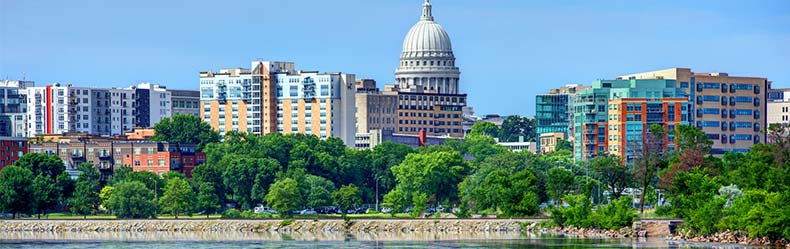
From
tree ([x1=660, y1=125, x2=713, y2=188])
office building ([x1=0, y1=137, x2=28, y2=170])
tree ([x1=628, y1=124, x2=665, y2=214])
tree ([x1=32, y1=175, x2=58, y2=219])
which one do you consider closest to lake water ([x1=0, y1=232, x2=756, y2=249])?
A: tree ([x1=660, y1=125, x2=713, y2=188])

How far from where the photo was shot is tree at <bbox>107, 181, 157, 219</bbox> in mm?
159750

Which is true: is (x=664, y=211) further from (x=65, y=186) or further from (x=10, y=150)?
(x=10, y=150)

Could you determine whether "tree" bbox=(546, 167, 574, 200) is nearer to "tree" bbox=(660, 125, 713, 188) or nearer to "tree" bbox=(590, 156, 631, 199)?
"tree" bbox=(660, 125, 713, 188)

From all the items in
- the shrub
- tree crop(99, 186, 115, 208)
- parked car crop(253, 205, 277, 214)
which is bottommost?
parked car crop(253, 205, 277, 214)

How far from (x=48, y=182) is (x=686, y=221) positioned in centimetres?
5987

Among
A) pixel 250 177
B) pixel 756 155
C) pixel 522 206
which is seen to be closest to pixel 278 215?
pixel 250 177

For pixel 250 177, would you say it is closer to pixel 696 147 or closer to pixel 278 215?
pixel 278 215

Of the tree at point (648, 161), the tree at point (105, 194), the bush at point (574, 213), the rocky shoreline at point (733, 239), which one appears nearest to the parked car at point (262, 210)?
the tree at point (105, 194)

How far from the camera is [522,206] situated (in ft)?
481

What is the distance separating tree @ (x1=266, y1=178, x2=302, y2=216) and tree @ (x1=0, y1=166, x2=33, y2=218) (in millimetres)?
23073

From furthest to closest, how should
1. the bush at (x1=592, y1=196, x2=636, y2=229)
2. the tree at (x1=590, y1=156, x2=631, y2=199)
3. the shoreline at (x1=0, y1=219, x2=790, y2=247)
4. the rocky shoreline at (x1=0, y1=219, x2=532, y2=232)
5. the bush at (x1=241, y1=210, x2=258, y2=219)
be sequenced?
the bush at (x1=241, y1=210, x2=258, y2=219) → the tree at (x1=590, y1=156, x2=631, y2=199) → the rocky shoreline at (x1=0, y1=219, x2=532, y2=232) → the shoreline at (x1=0, y1=219, x2=790, y2=247) → the bush at (x1=592, y1=196, x2=636, y2=229)

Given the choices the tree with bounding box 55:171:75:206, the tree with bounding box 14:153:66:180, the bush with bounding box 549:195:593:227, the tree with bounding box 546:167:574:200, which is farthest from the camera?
the tree with bounding box 14:153:66:180

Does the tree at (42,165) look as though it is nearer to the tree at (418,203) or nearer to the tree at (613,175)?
the tree at (418,203)

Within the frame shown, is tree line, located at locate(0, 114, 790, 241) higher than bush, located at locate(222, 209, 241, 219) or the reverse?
higher
